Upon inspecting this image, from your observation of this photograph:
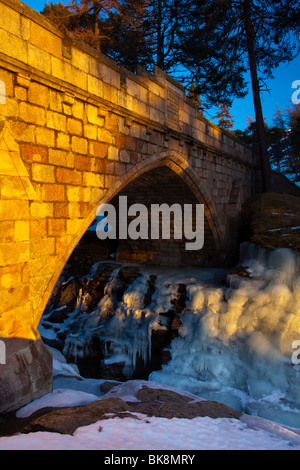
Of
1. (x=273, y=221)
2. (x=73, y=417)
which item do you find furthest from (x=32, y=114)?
(x=273, y=221)

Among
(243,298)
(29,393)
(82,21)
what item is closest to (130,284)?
(243,298)

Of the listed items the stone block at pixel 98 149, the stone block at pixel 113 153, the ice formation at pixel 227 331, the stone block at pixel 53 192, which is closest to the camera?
the stone block at pixel 53 192

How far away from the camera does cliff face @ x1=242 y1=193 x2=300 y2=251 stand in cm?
743

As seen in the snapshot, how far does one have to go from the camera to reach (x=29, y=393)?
10.5ft

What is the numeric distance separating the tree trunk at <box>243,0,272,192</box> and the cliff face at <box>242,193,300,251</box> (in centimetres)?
123

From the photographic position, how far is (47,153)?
3584mm

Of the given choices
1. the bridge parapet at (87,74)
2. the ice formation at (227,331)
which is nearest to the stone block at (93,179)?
the bridge parapet at (87,74)

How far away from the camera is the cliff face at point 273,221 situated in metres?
7.43

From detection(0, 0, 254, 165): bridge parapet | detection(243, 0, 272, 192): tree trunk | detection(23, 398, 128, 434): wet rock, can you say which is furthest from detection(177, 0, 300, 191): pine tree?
detection(23, 398, 128, 434): wet rock

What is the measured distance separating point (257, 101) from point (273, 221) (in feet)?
18.1

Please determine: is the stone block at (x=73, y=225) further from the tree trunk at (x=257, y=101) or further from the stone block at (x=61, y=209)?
the tree trunk at (x=257, y=101)

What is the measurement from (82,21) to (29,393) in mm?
14503

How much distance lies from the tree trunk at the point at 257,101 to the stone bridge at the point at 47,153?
6879 millimetres

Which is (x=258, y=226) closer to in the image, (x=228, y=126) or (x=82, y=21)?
(x=82, y=21)
